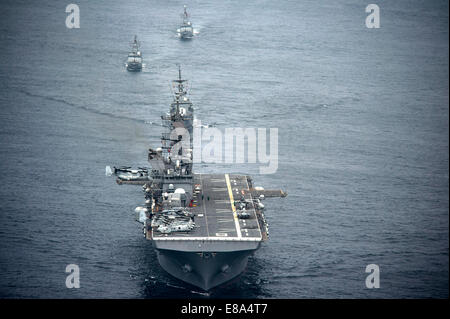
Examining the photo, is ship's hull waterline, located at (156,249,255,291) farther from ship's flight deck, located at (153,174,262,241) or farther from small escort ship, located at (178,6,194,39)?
small escort ship, located at (178,6,194,39)

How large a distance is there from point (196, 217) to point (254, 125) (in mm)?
46016

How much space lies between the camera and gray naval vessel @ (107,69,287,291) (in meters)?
67.8

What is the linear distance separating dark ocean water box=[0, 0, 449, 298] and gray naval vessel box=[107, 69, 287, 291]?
2.56 metres

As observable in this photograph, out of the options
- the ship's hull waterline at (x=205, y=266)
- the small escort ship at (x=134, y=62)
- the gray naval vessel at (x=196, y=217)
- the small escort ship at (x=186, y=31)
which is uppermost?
the small escort ship at (x=186, y=31)

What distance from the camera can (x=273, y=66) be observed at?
149 metres

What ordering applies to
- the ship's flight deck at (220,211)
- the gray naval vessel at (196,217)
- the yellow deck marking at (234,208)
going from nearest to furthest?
1. the gray naval vessel at (196,217)
2. the ship's flight deck at (220,211)
3. the yellow deck marking at (234,208)

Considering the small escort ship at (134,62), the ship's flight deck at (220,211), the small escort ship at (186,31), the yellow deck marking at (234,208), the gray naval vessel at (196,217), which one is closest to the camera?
the gray naval vessel at (196,217)

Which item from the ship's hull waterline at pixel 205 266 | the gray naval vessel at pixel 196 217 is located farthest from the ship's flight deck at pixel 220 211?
the ship's hull waterline at pixel 205 266

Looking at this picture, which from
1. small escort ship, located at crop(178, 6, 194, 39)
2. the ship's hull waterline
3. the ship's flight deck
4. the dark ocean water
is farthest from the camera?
small escort ship, located at crop(178, 6, 194, 39)

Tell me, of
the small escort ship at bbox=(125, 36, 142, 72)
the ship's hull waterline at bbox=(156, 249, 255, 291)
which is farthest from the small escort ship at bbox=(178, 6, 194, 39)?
the ship's hull waterline at bbox=(156, 249, 255, 291)

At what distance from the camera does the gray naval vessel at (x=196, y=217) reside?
222 feet

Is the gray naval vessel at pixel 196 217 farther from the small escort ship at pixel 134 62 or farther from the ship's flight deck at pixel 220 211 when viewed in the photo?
the small escort ship at pixel 134 62

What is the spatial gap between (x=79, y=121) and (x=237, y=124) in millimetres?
24007

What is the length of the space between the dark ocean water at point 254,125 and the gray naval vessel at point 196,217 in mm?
2561
